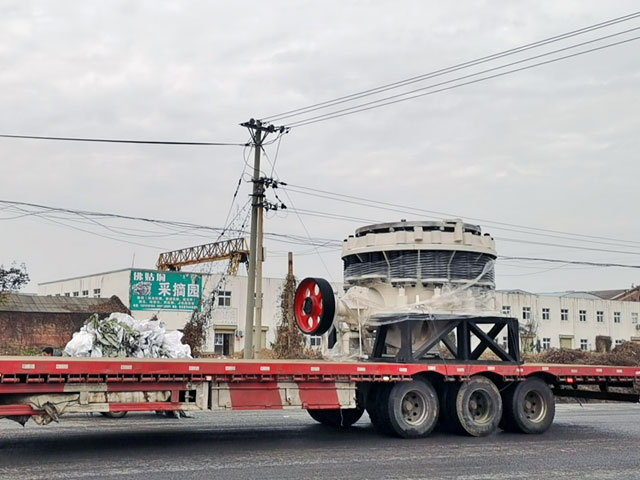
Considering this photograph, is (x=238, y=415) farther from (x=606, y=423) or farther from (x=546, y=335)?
(x=546, y=335)

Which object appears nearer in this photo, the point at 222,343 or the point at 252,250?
the point at 252,250

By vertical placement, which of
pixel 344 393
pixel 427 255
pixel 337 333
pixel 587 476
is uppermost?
pixel 427 255

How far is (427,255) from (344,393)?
3545 millimetres

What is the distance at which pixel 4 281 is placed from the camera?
3897cm

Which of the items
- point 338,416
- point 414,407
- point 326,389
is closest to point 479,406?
point 414,407

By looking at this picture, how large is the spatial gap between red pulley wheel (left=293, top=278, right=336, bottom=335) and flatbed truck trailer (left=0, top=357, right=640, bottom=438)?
1600mm

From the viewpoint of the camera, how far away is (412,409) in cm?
1259

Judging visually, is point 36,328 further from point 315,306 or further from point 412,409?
point 412,409

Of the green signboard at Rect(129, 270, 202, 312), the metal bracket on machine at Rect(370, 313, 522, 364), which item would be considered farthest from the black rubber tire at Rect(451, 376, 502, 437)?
the green signboard at Rect(129, 270, 202, 312)

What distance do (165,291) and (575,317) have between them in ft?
132

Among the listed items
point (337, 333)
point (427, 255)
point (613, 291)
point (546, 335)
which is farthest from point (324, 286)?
point (613, 291)

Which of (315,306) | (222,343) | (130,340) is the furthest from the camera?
(222,343)

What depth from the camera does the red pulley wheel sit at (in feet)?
46.4

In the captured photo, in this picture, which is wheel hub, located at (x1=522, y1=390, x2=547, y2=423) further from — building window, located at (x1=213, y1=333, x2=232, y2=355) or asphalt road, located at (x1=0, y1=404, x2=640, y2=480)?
building window, located at (x1=213, y1=333, x2=232, y2=355)
